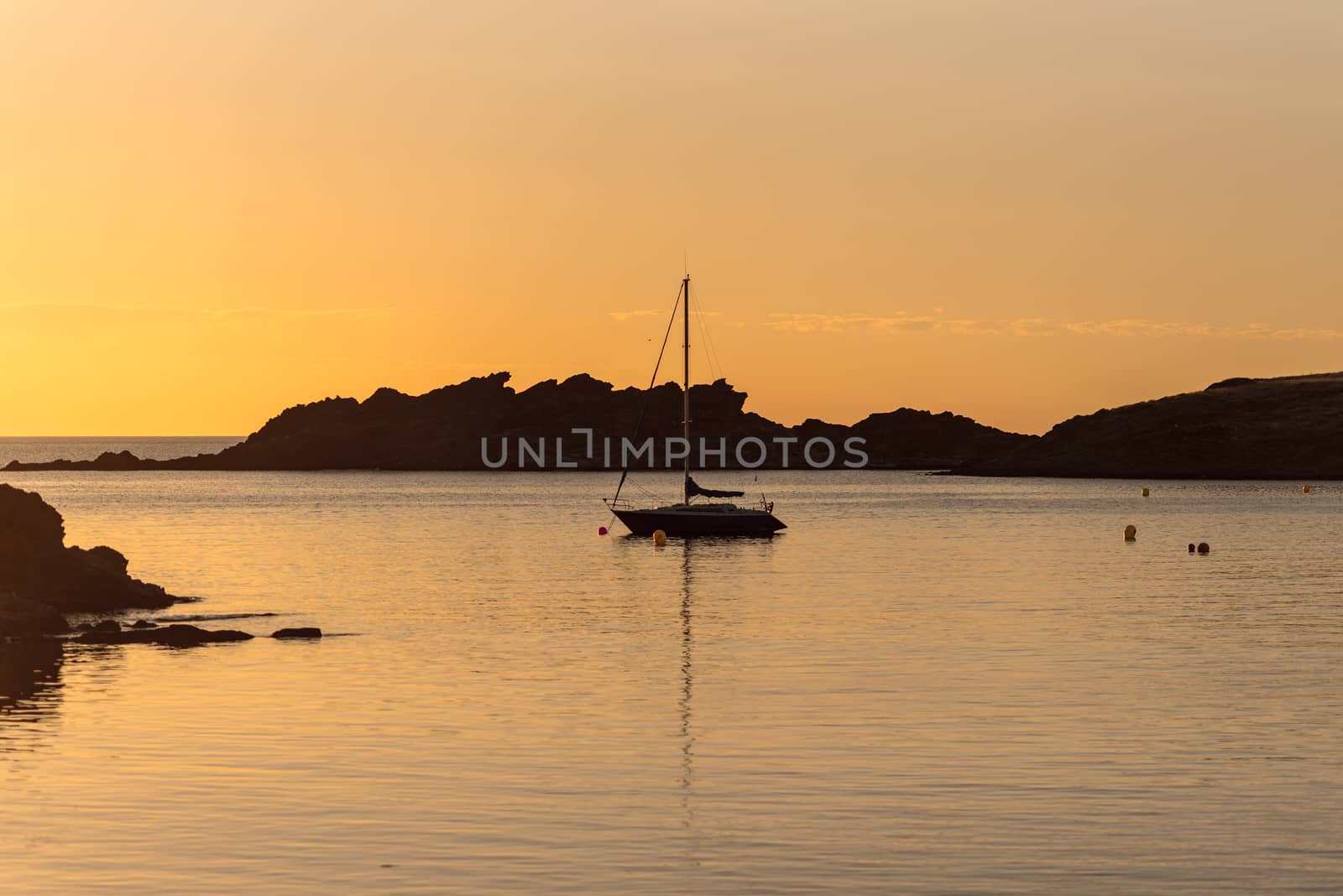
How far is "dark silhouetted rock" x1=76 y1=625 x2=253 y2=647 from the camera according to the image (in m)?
41.9

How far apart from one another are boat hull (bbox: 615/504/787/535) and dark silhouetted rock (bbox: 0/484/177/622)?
143ft

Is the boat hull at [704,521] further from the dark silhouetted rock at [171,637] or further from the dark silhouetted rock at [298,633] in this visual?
the dark silhouetted rock at [171,637]

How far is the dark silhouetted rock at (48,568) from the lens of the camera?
48.6 m

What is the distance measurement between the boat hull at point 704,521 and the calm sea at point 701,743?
96.8 ft

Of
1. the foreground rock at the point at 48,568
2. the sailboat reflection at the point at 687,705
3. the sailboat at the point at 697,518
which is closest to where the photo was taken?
the sailboat reflection at the point at 687,705

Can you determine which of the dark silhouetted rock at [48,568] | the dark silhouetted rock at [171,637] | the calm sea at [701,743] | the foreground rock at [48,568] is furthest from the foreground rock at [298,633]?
the dark silhouetted rock at [48,568]

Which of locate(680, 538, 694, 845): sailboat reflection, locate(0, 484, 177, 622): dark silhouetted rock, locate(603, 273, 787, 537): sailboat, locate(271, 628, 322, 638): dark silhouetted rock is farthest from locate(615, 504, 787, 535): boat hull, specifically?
locate(271, 628, 322, 638): dark silhouetted rock

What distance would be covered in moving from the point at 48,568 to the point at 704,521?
48290mm

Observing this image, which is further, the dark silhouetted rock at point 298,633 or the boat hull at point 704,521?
the boat hull at point 704,521

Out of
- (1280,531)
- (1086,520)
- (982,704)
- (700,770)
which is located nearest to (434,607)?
(982,704)

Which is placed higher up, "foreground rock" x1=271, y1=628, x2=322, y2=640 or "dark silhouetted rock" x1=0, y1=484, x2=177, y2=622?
"dark silhouetted rock" x1=0, y1=484, x2=177, y2=622

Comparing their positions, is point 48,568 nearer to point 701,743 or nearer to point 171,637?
point 171,637

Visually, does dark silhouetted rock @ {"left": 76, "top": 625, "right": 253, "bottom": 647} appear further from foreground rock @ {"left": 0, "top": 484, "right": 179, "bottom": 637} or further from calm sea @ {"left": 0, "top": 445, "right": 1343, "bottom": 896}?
foreground rock @ {"left": 0, "top": 484, "right": 179, "bottom": 637}

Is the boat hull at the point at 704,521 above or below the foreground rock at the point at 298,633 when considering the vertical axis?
above
